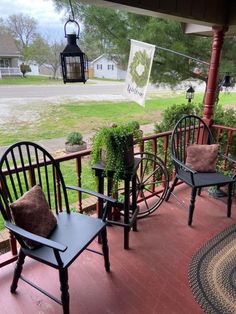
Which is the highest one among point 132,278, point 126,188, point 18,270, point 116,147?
point 116,147

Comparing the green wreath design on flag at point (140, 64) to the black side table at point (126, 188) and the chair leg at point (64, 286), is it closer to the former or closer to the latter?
the black side table at point (126, 188)

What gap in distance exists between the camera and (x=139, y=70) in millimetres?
2674

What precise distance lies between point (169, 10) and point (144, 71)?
575 mm

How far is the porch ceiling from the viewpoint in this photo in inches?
78.3

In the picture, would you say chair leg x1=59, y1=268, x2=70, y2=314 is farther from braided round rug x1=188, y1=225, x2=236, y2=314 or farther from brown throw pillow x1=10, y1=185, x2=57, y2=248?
braided round rug x1=188, y1=225, x2=236, y2=314

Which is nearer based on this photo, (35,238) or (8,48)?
(35,238)

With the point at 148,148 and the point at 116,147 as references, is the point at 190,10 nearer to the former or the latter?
the point at 116,147

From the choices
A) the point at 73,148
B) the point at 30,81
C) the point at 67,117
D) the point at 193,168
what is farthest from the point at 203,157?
the point at 30,81

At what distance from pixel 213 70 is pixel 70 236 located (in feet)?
8.36

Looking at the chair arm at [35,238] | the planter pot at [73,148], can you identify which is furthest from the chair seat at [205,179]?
the planter pot at [73,148]

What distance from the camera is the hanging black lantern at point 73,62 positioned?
1.68 metres

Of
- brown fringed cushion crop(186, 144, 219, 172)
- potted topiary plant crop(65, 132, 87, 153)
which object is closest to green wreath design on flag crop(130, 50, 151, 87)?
Answer: brown fringed cushion crop(186, 144, 219, 172)

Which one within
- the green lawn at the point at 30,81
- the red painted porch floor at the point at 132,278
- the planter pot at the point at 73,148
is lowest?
the planter pot at the point at 73,148

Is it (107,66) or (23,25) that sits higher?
(23,25)
